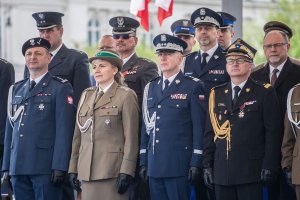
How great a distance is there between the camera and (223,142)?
398 inches

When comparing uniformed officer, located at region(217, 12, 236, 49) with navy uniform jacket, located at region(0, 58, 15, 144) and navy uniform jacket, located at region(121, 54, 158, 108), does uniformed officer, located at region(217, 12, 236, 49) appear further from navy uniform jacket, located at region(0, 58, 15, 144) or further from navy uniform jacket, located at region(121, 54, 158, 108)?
navy uniform jacket, located at region(0, 58, 15, 144)

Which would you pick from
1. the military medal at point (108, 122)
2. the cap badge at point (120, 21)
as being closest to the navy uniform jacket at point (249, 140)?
the military medal at point (108, 122)

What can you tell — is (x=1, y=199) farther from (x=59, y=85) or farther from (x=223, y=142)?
(x=223, y=142)

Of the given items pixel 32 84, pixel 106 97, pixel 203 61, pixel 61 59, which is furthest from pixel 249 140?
pixel 61 59

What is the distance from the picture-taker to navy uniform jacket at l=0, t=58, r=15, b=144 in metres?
12.0

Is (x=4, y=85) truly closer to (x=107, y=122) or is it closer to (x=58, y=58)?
(x=58, y=58)

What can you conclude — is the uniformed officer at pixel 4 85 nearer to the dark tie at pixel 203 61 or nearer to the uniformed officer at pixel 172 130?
the uniformed officer at pixel 172 130

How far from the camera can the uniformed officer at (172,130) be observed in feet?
34.1

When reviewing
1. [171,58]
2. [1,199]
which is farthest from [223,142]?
[1,199]

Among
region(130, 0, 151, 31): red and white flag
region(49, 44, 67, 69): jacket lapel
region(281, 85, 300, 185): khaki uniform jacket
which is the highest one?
region(130, 0, 151, 31): red and white flag

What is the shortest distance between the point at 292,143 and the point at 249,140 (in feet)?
1.33

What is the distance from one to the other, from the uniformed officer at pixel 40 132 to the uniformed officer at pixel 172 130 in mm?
884

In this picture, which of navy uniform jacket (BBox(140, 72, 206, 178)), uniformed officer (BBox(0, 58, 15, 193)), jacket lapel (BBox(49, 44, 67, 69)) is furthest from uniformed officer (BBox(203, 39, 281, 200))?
uniformed officer (BBox(0, 58, 15, 193))

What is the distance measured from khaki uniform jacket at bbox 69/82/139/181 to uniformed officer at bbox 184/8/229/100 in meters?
0.77
